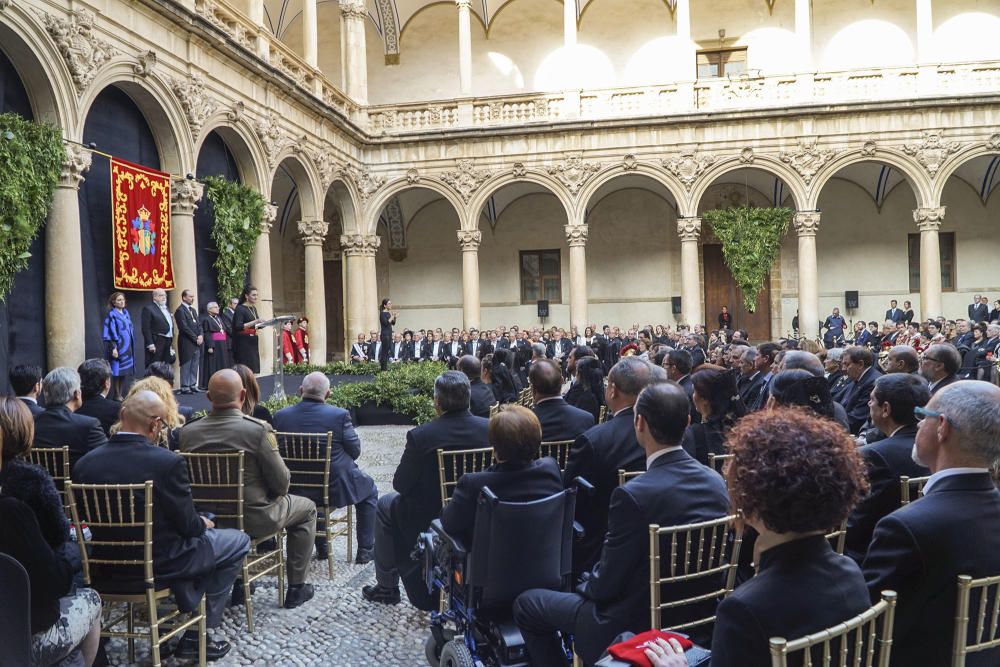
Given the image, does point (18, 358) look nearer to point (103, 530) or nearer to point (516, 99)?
point (103, 530)

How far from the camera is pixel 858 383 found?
5.71 meters

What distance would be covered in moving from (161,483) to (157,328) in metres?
7.77

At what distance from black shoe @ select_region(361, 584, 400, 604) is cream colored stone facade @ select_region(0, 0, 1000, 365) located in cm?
849

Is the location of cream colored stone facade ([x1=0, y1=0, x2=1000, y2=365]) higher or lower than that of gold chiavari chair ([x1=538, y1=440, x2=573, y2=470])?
higher

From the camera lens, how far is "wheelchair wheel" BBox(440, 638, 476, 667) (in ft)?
9.04

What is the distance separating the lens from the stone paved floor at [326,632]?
3641 mm

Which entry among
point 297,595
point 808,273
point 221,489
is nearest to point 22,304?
point 221,489

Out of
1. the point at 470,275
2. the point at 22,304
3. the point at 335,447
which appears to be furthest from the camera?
the point at 470,275

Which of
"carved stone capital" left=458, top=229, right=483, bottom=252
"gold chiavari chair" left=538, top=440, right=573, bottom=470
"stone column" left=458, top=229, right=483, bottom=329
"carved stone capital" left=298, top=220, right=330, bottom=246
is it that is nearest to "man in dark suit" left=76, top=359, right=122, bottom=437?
"gold chiavari chair" left=538, top=440, right=573, bottom=470

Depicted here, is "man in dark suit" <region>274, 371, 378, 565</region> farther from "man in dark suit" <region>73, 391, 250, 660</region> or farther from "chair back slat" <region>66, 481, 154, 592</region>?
"chair back slat" <region>66, 481, 154, 592</region>

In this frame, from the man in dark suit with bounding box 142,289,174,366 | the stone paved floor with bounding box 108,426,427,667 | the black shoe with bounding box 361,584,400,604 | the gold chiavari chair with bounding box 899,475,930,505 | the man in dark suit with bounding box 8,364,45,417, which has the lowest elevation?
the stone paved floor with bounding box 108,426,427,667

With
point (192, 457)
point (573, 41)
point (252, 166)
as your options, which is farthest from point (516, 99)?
point (192, 457)

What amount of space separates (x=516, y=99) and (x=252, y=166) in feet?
24.4

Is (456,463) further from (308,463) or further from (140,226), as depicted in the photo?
(140,226)
